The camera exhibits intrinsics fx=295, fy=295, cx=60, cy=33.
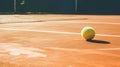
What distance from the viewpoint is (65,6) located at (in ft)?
86.0

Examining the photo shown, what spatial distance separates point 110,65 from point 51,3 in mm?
22036

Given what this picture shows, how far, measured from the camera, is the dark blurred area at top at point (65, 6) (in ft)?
79.8

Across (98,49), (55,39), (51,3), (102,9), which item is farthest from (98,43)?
(51,3)

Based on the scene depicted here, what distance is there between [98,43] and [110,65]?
2.30 m

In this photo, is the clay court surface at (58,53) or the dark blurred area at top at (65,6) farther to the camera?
the dark blurred area at top at (65,6)

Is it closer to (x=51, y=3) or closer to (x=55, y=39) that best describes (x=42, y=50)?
(x=55, y=39)

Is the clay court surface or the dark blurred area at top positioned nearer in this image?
the clay court surface

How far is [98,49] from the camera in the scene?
6199 millimetres

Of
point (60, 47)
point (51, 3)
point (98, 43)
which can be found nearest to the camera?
point (60, 47)

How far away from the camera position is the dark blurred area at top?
2431 centimetres

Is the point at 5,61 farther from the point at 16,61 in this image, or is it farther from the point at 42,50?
the point at 42,50

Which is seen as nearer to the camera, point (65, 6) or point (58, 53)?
point (58, 53)

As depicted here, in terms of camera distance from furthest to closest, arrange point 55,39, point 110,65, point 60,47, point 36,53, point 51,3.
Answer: point 51,3, point 55,39, point 60,47, point 36,53, point 110,65

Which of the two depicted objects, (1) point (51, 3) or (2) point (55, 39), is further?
(1) point (51, 3)
